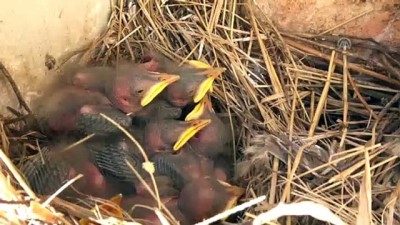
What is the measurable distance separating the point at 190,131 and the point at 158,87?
0.37ft

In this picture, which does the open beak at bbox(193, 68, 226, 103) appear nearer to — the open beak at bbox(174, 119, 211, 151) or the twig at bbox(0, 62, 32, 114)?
the open beak at bbox(174, 119, 211, 151)

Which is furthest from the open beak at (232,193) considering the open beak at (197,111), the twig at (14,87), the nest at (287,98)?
the twig at (14,87)

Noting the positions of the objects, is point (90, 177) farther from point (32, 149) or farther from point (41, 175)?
point (32, 149)

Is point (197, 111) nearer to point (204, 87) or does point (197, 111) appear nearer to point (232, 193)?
point (204, 87)

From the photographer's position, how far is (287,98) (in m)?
1.89

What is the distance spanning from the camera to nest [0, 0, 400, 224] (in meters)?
1.64

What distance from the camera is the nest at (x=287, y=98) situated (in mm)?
1641

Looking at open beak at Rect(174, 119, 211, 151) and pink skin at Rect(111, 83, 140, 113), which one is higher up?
pink skin at Rect(111, 83, 140, 113)

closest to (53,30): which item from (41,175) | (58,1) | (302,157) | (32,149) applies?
(58,1)

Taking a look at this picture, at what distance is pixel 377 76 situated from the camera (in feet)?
6.38

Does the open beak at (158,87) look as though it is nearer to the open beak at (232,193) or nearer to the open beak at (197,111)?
the open beak at (197,111)

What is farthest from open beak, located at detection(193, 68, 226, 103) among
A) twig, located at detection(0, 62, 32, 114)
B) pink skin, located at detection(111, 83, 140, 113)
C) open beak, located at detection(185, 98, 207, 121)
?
twig, located at detection(0, 62, 32, 114)

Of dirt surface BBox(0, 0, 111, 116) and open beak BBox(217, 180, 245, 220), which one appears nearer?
open beak BBox(217, 180, 245, 220)

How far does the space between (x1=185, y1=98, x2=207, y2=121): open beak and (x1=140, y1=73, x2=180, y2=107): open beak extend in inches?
3.3
